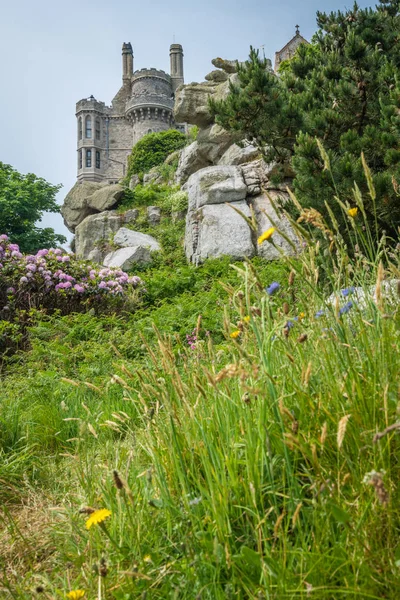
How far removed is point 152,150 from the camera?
2945cm

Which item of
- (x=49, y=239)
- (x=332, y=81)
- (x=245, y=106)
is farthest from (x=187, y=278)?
(x=49, y=239)

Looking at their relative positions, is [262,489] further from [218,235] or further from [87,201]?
[87,201]

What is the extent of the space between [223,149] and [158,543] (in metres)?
14.4

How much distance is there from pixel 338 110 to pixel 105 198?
12964mm

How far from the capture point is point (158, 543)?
1.52 meters

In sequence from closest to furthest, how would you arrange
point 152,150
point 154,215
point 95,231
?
1. point 154,215
2. point 95,231
3. point 152,150

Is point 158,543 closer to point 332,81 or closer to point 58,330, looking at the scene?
point 58,330

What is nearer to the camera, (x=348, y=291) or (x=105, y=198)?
(x=348, y=291)

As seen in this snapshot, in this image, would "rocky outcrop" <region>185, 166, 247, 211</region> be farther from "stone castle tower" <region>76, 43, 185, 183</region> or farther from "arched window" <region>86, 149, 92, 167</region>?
"arched window" <region>86, 149, 92, 167</region>

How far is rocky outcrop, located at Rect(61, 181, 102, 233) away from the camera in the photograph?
64.4ft

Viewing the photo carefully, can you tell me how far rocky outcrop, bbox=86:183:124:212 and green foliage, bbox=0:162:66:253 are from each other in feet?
16.8

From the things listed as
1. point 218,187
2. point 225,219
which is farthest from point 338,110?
point 218,187

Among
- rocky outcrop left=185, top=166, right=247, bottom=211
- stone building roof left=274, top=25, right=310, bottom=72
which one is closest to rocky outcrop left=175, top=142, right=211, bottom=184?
rocky outcrop left=185, top=166, right=247, bottom=211

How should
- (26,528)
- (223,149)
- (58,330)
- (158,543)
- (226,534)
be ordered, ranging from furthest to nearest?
→ (223,149)
(58,330)
(26,528)
(158,543)
(226,534)
